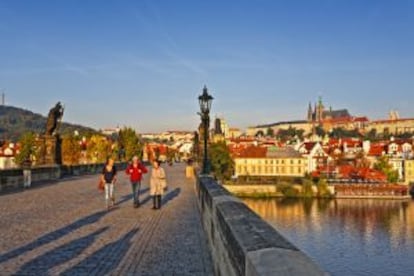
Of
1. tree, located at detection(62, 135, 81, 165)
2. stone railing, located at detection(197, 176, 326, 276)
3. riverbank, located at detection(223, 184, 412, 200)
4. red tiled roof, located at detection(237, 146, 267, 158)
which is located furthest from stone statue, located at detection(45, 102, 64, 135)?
red tiled roof, located at detection(237, 146, 267, 158)

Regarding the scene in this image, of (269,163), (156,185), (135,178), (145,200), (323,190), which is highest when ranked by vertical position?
(269,163)

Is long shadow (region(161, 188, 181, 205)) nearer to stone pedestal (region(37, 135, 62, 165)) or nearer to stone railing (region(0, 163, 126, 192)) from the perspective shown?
stone railing (region(0, 163, 126, 192))

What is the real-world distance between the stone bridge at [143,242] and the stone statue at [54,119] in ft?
42.5

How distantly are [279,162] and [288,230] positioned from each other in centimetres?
7911

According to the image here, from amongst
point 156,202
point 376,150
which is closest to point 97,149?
point 156,202

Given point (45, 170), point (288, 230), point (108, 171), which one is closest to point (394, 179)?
point (288, 230)

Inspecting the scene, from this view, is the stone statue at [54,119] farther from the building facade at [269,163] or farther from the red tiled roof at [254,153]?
the red tiled roof at [254,153]

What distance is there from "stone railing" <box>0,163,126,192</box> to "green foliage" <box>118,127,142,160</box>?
27572 mm

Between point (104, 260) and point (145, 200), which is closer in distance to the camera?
point (104, 260)

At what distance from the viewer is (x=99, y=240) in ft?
32.4

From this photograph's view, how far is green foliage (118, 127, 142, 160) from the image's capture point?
231 ft

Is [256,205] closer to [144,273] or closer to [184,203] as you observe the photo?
[184,203]

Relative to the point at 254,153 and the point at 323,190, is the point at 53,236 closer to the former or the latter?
the point at 323,190

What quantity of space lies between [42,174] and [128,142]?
1740 inches
